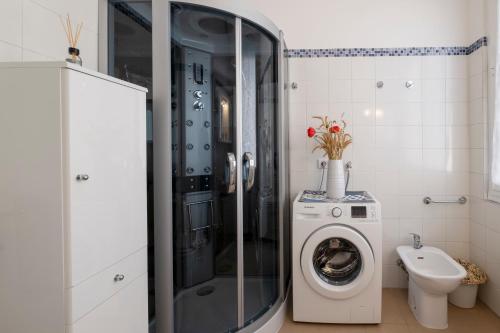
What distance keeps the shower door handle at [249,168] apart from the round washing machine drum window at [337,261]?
69 cm

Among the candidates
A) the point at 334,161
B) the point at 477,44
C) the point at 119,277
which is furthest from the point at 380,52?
the point at 119,277

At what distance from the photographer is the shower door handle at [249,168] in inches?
71.9

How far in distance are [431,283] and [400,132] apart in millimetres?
1217

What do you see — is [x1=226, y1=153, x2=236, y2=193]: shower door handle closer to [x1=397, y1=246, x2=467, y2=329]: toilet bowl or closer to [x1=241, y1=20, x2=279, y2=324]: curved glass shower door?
[x1=241, y1=20, x2=279, y2=324]: curved glass shower door

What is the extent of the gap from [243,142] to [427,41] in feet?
6.27

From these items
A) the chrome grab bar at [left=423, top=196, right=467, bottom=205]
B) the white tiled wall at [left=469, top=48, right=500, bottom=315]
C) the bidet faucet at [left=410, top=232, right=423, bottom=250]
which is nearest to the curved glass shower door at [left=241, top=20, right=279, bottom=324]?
the bidet faucet at [left=410, top=232, right=423, bottom=250]

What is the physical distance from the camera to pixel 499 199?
2.13 m

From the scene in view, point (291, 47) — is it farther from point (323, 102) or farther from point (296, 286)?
point (296, 286)

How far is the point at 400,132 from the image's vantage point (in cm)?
257

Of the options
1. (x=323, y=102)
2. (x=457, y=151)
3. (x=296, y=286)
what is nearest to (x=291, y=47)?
(x=323, y=102)

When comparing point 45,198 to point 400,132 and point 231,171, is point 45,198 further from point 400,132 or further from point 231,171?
point 400,132

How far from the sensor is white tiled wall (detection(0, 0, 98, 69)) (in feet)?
3.84

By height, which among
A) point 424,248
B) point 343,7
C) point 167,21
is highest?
point 343,7

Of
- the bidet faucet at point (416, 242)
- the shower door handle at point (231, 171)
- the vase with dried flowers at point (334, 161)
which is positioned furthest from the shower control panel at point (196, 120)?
the bidet faucet at point (416, 242)
